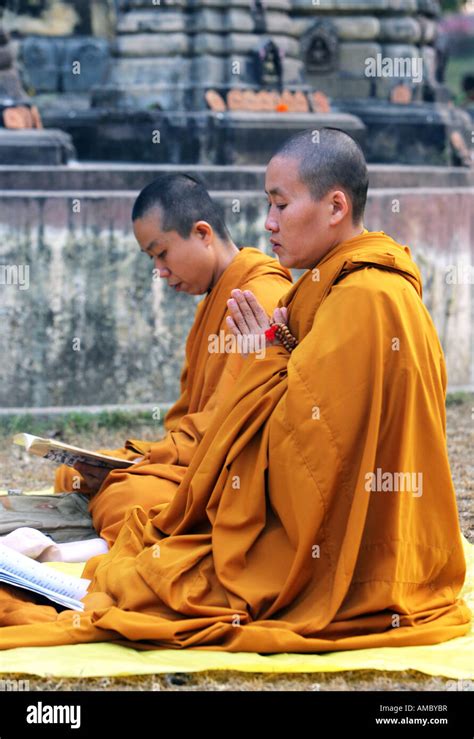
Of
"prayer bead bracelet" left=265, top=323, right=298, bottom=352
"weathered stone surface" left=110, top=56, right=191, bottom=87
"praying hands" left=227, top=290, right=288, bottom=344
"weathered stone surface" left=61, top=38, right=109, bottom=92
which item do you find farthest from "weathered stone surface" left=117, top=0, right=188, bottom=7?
"prayer bead bracelet" left=265, top=323, right=298, bottom=352

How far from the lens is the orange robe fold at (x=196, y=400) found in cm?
506

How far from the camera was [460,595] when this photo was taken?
15.4 feet

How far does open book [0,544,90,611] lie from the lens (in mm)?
4242

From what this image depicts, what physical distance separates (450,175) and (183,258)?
4592 mm

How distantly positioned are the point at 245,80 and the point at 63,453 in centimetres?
468

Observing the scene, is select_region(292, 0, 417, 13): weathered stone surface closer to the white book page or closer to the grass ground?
the grass ground

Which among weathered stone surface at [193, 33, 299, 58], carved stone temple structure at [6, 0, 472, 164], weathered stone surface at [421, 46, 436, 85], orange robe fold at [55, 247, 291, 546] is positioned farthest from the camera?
weathered stone surface at [421, 46, 436, 85]

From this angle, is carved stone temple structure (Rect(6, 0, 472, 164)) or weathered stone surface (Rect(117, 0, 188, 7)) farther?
weathered stone surface (Rect(117, 0, 188, 7))

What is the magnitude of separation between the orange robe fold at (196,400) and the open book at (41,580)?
2.22 ft

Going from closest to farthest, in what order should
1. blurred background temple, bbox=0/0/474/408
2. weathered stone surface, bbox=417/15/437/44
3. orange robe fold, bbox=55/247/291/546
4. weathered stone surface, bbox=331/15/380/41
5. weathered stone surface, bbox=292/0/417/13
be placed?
1. orange robe fold, bbox=55/247/291/546
2. blurred background temple, bbox=0/0/474/408
3. weathered stone surface, bbox=292/0/417/13
4. weathered stone surface, bbox=331/15/380/41
5. weathered stone surface, bbox=417/15/437/44

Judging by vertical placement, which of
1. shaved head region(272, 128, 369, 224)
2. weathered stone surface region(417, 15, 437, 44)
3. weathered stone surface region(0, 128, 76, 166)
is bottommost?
shaved head region(272, 128, 369, 224)

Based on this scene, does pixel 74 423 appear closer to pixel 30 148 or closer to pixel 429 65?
pixel 30 148
